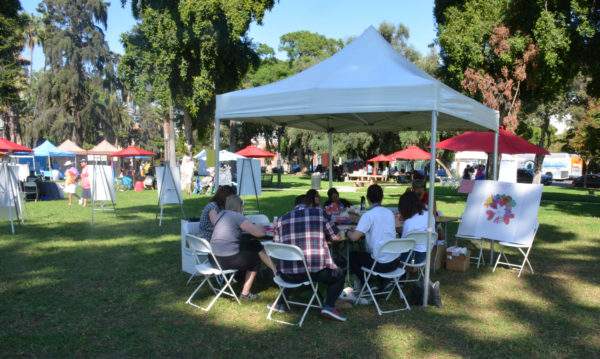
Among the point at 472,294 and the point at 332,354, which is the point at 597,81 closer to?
the point at 472,294

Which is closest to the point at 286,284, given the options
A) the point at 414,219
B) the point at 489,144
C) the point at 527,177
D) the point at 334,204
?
the point at 414,219

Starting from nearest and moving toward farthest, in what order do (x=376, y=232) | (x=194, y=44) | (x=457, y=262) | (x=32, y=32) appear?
(x=376, y=232) < (x=457, y=262) < (x=194, y=44) < (x=32, y=32)

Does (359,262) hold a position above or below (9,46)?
below

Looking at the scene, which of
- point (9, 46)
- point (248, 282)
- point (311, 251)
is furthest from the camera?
point (9, 46)

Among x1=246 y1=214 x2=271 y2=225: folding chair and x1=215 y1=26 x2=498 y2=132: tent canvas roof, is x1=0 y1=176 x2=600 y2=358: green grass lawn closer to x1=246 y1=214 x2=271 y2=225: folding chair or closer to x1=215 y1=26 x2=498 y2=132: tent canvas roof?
x1=246 y1=214 x2=271 y2=225: folding chair

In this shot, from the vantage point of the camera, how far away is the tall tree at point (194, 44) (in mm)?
19312

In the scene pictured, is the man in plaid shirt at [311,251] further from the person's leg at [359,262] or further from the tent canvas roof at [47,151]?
the tent canvas roof at [47,151]

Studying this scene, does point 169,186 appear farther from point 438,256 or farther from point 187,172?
point 187,172

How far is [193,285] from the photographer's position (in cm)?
535

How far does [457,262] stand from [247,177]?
6046 millimetres

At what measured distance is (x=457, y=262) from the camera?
608 centimetres

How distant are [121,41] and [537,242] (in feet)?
72.7

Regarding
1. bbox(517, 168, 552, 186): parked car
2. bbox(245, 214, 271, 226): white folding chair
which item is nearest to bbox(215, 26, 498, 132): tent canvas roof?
bbox(245, 214, 271, 226): white folding chair

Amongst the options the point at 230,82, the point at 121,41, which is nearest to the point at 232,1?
the point at 230,82
